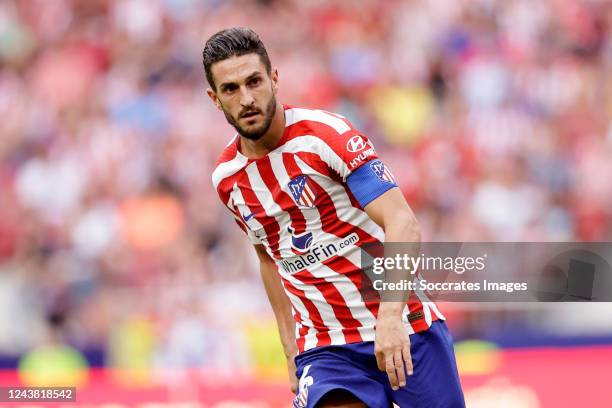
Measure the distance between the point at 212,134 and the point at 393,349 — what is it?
21.7ft

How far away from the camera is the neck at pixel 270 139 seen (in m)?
4.40

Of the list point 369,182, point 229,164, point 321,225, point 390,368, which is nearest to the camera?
point 390,368

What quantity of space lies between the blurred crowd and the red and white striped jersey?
3412 mm

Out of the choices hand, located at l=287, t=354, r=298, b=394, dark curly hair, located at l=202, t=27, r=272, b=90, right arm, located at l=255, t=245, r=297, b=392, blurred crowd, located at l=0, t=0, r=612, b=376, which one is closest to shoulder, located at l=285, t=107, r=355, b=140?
dark curly hair, located at l=202, t=27, r=272, b=90

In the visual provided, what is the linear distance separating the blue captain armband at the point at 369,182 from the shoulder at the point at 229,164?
553 mm

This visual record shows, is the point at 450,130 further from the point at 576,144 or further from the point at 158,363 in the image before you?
the point at 158,363

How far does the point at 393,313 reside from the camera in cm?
390

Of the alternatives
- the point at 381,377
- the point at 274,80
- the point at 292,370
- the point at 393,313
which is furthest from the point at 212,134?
the point at 393,313

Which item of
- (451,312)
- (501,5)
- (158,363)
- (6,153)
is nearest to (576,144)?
(501,5)

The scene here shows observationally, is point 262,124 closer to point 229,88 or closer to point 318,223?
point 229,88

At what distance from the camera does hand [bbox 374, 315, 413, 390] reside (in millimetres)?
3832

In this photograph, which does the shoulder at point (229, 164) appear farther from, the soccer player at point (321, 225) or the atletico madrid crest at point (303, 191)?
the atletico madrid crest at point (303, 191)

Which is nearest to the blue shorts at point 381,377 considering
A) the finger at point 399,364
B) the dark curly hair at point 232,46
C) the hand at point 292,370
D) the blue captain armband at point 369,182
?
the hand at point 292,370

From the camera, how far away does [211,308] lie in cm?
851
